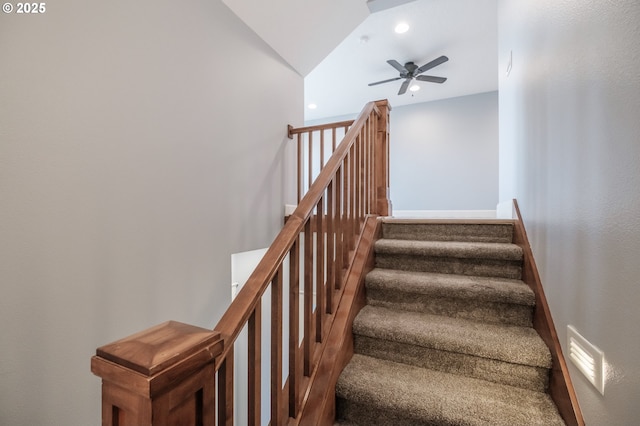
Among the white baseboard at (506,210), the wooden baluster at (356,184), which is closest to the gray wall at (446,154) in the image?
the white baseboard at (506,210)

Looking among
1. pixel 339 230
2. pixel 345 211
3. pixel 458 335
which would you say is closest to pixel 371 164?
pixel 345 211

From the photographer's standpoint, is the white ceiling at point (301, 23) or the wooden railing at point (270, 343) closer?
the wooden railing at point (270, 343)

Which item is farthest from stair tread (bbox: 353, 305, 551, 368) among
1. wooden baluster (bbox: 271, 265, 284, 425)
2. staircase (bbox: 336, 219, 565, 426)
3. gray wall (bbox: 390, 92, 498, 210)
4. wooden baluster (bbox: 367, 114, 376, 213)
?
gray wall (bbox: 390, 92, 498, 210)

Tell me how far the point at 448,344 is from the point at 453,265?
59cm

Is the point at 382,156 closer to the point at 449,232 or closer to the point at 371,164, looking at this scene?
the point at 371,164

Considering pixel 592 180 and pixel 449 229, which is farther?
pixel 449 229

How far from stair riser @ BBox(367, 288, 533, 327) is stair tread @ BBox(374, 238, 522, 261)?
1.01 feet

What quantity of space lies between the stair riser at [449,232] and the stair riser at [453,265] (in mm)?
272

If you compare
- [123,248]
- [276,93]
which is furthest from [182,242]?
[276,93]

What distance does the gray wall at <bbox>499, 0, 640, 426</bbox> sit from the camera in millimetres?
704

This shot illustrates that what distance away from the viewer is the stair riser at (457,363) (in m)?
1.20

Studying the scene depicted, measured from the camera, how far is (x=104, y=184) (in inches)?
56.2

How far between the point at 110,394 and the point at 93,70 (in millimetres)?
1484

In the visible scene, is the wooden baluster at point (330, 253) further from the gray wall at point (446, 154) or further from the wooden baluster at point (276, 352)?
the gray wall at point (446, 154)
